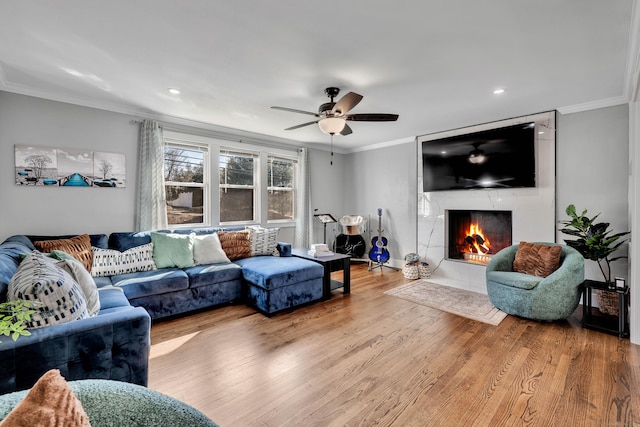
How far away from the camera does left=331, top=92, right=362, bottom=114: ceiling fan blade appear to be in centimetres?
265

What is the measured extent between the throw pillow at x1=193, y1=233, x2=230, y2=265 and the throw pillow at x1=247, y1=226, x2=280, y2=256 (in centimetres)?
47

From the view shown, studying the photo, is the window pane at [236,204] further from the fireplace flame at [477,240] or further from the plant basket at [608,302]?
the plant basket at [608,302]

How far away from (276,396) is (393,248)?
4110 millimetres

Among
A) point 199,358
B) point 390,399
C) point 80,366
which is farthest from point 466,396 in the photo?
point 80,366

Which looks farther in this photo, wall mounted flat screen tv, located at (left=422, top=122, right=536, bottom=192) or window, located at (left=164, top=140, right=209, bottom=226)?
window, located at (left=164, top=140, right=209, bottom=226)

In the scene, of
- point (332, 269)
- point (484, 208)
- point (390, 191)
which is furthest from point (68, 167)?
point (484, 208)

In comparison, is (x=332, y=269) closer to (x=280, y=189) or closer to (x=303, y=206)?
(x=303, y=206)

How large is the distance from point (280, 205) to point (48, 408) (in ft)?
16.1

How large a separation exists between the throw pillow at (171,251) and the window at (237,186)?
3.83 ft

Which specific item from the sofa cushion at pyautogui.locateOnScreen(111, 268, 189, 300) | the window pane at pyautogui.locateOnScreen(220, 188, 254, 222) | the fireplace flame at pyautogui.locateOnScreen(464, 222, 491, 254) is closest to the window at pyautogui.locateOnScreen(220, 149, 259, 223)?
the window pane at pyautogui.locateOnScreen(220, 188, 254, 222)

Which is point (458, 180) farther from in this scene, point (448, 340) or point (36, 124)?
point (36, 124)

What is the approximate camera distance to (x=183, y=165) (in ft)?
14.2

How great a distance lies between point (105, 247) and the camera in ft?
10.9

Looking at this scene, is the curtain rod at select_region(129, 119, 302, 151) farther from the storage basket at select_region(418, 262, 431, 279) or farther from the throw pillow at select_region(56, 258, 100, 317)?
the storage basket at select_region(418, 262, 431, 279)
